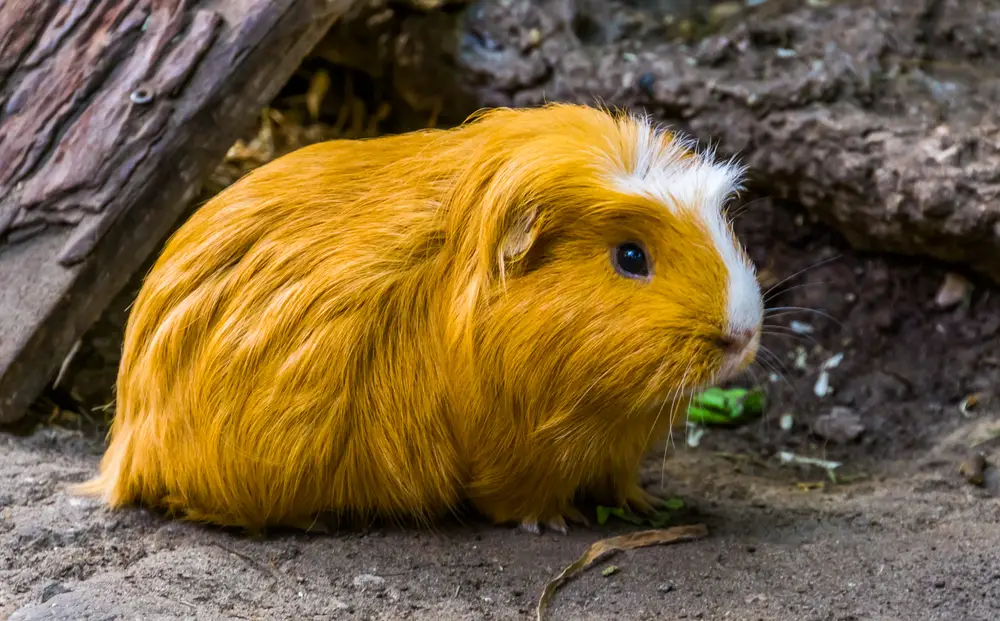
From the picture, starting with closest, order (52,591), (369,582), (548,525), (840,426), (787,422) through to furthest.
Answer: (52,591) → (369,582) → (548,525) → (840,426) → (787,422)

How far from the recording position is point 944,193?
2814 millimetres

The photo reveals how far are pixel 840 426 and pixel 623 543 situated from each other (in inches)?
47.4

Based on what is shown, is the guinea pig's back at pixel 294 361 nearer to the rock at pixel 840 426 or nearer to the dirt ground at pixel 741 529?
the dirt ground at pixel 741 529

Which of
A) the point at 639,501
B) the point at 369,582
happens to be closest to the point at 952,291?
the point at 639,501

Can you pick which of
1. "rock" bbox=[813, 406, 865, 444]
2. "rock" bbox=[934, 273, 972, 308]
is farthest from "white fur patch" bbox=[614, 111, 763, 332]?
"rock" bbox=[934, 273, 972, 308]

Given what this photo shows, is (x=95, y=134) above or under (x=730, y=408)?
above

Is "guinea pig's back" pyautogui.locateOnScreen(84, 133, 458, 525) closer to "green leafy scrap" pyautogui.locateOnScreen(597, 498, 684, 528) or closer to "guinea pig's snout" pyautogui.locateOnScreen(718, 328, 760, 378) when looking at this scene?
"green leafy scrap" pyautogui.locateOnScreen(597, 498, 684, 528)

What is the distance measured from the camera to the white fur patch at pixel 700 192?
6.84 feet

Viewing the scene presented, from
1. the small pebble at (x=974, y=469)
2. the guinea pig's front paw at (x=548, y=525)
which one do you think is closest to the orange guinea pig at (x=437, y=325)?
the guinea pig's front paw at (x=548, y=525)

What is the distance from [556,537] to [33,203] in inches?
67.8

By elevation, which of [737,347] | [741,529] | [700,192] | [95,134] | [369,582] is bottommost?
[741,529]

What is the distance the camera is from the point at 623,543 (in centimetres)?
229

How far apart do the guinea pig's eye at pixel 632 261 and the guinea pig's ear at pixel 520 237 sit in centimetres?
20

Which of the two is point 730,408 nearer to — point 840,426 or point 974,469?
point 840,426
